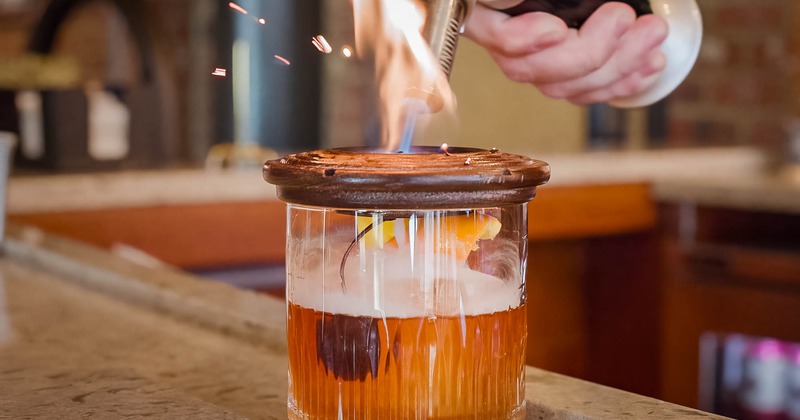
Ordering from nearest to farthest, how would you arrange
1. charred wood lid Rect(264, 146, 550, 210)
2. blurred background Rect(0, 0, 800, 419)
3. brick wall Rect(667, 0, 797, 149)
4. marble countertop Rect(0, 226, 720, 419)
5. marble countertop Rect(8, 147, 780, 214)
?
charred wood lid Rect(264, 146, 550, 210)
marble countertop Rect(0, 226, 720, 419)
marble countertop Rect(8, 147, 780, 214)
blurred background Rect(0, 0, 800, 419)
brick wall Rect(667, 0, 797, 149)

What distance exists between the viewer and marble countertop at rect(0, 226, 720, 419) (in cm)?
73

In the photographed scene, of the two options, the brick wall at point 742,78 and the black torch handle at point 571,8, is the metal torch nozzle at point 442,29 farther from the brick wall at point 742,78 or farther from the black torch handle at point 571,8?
the brick wall at point 742,78

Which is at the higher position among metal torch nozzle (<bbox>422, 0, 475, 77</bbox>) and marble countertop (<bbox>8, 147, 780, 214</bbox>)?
metal torch nozzle (<bbox>422, 0, 475, 77</bbox>)

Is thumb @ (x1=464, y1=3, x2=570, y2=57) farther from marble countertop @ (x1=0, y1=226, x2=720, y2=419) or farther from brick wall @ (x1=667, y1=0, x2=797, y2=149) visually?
brick wall @ (x1=667, y1=0, x2=797, y2=149)

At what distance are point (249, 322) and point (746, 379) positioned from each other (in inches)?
72.6

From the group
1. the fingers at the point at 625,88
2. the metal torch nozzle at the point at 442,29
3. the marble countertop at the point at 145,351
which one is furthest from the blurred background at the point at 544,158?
the metal torch nozzle at the point at 442,29

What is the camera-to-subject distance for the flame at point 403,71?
65 centimetres

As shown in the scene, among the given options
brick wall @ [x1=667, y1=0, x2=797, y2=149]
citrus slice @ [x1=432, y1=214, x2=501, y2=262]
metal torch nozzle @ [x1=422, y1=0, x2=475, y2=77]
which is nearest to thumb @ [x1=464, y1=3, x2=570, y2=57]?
metal torch nozzle @ [x1=422, y1=0, x2=475, y2=77]

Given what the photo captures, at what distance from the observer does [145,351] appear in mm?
940

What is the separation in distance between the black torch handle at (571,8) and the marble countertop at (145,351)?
0.28 m

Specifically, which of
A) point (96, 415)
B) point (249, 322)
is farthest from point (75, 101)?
point (96, 415)

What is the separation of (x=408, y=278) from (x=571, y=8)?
0.90ft

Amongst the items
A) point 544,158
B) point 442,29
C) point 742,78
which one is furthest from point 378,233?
point 742,78

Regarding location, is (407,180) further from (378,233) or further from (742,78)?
(742,78)
